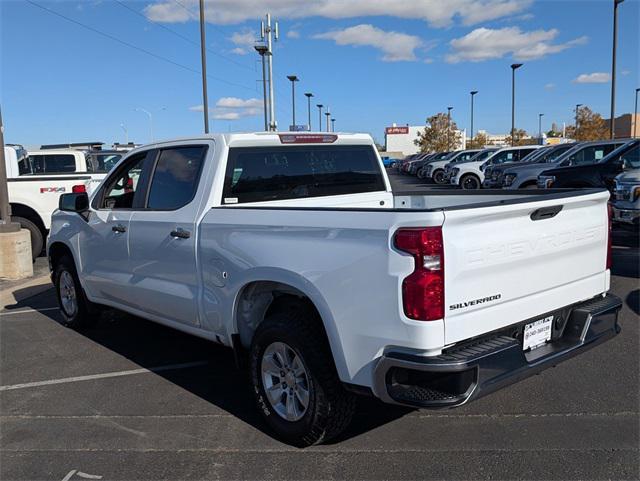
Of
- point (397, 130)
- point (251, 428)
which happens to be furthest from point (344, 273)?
point (397, 130)

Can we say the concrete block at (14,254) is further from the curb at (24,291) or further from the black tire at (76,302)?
the black tire at (76,302)

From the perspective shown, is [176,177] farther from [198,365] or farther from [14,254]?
[14,254]

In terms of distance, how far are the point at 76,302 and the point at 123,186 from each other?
1461 mm

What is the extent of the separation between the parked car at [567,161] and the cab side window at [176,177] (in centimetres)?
1140

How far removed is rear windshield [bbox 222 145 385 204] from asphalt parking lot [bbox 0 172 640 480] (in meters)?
1.62

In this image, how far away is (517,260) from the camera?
10.7 ft

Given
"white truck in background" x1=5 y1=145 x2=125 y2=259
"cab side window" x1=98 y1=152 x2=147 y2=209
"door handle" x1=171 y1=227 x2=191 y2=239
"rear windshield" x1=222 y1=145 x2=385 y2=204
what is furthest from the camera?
"white truck in background" x1=5 y1=145 x2=125 y2=259

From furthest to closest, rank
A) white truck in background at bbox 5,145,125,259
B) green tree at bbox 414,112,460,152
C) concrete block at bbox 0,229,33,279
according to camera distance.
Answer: green tree at bbox 414,112,460,152 < white truck in background at bbox 5,145,125,259 < concrete block at bbox 0,229,33,279

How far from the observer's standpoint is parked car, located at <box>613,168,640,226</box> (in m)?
9.09

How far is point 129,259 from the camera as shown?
205 inches

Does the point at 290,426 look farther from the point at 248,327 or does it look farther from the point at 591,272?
the point at 591,272

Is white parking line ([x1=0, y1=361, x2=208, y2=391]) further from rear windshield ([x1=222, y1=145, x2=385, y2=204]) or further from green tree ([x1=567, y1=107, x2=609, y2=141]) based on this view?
green tree ([x1=567, y1=107, x2=609, y2=141])

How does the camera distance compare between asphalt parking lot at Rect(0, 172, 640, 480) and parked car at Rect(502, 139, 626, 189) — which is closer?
asphalt parking lot at Rect(0, 172, 640, 480)

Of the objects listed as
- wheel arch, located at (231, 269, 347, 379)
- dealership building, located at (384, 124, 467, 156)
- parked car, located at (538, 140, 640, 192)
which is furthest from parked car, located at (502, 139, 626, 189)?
dealership building, located at (384, 124, 467, 156)
